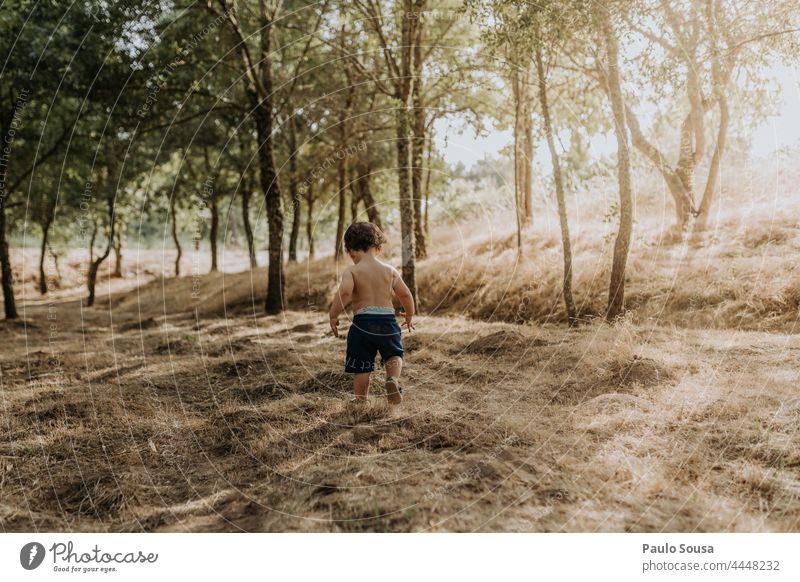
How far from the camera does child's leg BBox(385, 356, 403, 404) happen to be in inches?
264

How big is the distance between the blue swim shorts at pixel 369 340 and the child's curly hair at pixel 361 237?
84 cm

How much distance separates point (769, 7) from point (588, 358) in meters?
6.89

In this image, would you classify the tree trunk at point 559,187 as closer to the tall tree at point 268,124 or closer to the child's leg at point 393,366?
the child's leg at point 393,366

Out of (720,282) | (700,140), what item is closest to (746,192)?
(700,140)

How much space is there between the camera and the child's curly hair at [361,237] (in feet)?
23.1

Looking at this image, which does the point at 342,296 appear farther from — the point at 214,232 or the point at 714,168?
the point at 214,232

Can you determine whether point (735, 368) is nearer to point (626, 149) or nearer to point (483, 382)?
point (483, 382)

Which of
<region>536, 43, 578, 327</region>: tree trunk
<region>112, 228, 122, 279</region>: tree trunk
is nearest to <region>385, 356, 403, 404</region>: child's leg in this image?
<region>536, 43, 578, 327</region>: tree trunk

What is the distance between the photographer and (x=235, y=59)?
728 inches

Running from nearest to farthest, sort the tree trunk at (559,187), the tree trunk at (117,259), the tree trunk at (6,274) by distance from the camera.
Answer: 1. the tree trunk at (559,187)
2. the tree trunk at (6,274)
3. the tree trunk at (117,259)

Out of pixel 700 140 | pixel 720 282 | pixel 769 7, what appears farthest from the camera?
pixel 700 140

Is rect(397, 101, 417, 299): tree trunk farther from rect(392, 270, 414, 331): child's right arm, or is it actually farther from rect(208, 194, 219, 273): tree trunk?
rect(208, 194, 219, 273): tree trunk

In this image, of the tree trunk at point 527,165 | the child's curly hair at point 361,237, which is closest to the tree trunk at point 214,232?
the tree trunk at point 527,165
